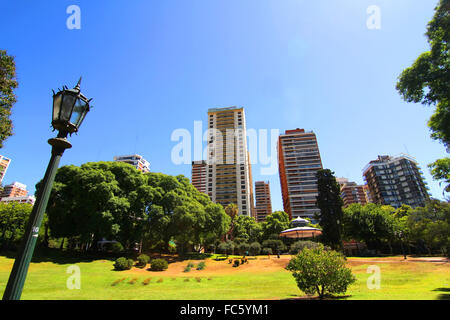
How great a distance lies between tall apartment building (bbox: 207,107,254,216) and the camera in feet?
284

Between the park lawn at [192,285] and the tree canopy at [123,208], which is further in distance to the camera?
the tree canopy at [123,208]

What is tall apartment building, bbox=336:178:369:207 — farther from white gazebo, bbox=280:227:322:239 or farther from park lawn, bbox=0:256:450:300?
park lawn, bbox=0:256:450:300

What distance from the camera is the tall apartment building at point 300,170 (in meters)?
88.9

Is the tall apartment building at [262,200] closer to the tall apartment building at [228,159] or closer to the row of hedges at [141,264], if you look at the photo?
the tall apartment building at [228,159]

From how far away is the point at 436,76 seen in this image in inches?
431

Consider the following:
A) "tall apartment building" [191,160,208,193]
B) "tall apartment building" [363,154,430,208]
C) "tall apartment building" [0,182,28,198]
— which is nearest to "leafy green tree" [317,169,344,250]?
"tall apartment building" [363,154,430,208]

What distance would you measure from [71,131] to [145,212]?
28.9m

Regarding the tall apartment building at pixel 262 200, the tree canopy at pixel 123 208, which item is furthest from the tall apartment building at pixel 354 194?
the tree canopy at pixel 123 208

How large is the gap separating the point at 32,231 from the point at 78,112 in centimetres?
202

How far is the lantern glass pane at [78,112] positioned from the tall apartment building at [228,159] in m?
82.1

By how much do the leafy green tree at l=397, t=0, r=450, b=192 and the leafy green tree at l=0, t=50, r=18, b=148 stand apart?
74.6 ft

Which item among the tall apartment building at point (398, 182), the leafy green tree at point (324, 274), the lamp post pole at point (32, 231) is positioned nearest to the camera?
the lamp post pole at point (32, 231)

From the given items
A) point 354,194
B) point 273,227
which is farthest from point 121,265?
point 354,194
